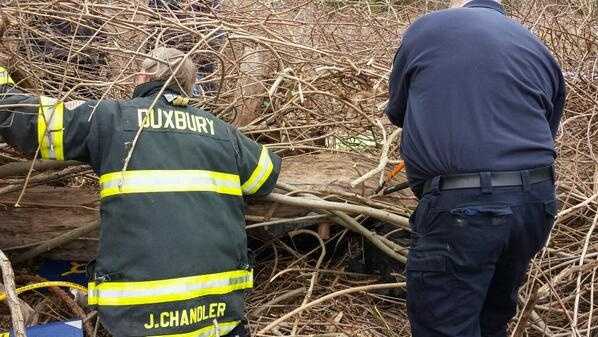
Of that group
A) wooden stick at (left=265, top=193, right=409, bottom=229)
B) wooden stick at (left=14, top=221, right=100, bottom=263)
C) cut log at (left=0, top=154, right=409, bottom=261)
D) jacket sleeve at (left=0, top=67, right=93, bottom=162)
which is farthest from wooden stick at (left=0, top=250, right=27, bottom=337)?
wooden stick at (left=265, top=193, right=409, bottom=229)

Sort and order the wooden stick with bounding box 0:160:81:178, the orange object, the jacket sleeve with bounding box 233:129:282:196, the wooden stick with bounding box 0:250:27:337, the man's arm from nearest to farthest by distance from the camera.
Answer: the wooden stick with bounding box 0:250:27:337 → the man's arm → the jacket sleeve with bounding box 233:129:282:196 → the wooden stick with bounding box 0:160:81:178 → the orange object

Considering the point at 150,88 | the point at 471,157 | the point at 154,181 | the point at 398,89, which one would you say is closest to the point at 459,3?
the point at 398,89

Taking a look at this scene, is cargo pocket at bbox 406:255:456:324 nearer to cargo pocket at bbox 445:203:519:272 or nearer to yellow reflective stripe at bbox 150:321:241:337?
cargo pocket at bbox 445:203:519:272

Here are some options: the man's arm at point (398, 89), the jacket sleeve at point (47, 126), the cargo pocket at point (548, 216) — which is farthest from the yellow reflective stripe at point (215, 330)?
the cargo pocket at point (548, 216)

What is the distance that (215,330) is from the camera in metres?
2.18

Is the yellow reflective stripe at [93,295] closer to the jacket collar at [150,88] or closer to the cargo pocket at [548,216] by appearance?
the jacket collar at [150,88]

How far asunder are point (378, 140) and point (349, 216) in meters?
0.65

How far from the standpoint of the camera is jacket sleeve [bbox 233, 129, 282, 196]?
2357 millimetres

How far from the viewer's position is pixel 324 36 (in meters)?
4.08

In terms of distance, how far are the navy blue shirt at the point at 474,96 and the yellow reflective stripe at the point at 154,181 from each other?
2.44 ft

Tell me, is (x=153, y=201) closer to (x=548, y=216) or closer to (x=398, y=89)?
(x=398, y=89)

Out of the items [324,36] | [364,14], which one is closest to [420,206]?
[324,36]

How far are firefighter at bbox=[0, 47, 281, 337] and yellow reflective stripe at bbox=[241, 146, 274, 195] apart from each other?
161 mm

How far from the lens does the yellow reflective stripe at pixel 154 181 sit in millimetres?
2037
